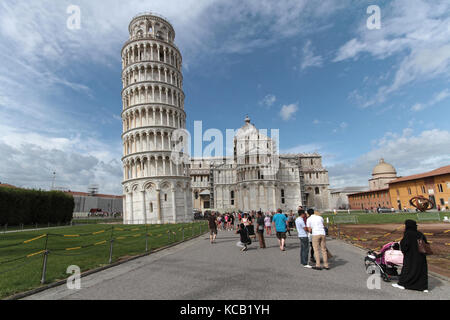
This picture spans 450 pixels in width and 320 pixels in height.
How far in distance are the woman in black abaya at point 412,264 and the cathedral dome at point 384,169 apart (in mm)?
93516

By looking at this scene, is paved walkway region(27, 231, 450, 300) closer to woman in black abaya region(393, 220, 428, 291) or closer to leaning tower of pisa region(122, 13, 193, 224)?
woman in black abaya region(393, 220, 428, 291)

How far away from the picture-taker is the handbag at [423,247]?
251 inches

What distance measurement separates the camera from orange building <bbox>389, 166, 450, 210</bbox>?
47000mm

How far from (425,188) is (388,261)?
2234 inches

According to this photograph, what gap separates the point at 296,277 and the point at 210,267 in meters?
→ 3.29

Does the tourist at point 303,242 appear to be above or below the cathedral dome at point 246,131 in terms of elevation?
below

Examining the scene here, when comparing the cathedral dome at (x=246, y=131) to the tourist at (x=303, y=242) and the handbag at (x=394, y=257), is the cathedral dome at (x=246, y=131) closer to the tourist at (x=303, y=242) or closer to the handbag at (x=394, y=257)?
the tourist at (x=303, y=242)

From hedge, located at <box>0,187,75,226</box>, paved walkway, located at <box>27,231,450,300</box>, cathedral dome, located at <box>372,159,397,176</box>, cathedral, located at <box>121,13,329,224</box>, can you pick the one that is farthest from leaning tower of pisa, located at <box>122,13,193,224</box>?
cathedral dome, located at <box>372,159,397,176</box>

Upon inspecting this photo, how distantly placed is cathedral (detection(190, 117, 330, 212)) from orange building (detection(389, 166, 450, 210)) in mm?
24326

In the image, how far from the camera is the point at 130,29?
1877 inches

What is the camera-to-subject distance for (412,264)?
6.51 metres

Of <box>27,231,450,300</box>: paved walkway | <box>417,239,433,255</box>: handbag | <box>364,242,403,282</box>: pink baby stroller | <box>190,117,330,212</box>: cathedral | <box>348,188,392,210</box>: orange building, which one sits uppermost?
<box>190,117,330,212</box>: cathedral

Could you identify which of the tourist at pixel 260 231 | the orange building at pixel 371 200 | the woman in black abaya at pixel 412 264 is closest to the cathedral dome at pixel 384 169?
the orange building at pixel 371 200
